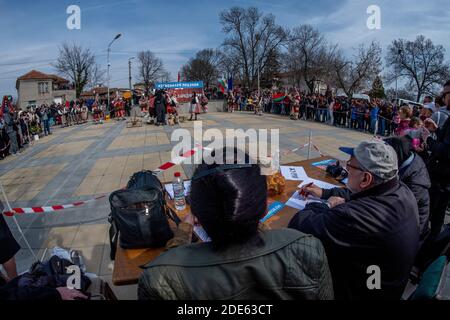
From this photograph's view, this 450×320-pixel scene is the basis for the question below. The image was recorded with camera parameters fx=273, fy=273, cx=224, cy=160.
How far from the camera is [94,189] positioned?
19.0 ft

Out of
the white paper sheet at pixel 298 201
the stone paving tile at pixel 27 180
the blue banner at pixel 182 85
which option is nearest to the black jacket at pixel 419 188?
the white paper sheet at pixel 298 201

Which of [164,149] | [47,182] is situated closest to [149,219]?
[47,182]

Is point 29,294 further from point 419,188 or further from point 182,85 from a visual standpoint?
point 182,85

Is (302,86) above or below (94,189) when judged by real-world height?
above

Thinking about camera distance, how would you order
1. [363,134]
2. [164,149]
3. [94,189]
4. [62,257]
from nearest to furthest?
[62,257], [94,189], [164,149], [363,134]

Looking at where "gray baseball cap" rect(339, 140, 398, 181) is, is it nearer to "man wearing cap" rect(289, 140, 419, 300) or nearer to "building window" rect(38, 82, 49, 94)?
"man wearing cap" rect(289, 140, 419, 300)

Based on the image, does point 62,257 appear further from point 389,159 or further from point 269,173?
point 389,159

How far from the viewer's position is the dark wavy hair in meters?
1.00

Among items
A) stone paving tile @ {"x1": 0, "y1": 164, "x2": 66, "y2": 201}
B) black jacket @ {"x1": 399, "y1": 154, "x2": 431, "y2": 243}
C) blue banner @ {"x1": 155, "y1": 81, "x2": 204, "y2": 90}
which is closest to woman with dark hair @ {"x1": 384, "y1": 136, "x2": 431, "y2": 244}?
black jacket @ {"x1": 399, "y1": 154, "x2": 431, "y2": 243}

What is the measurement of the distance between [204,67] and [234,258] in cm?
6654

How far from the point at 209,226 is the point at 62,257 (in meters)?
1.84

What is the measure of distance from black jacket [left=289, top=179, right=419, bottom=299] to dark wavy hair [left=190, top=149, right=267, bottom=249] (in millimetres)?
679
